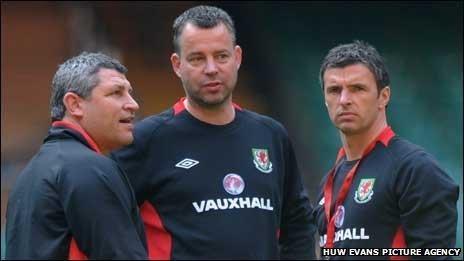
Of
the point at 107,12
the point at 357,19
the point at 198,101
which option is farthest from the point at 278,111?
the point at 198,101

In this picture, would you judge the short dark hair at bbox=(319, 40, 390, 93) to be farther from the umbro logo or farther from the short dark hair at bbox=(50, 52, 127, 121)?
the short dark hair at bbox=(50, 52, 127, 121)

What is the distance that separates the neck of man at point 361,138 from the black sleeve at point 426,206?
0.35 meters

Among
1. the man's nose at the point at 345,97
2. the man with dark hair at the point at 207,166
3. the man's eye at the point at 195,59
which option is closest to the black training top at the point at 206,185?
the man with dark hair at the point at 207,166

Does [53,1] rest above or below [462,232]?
above

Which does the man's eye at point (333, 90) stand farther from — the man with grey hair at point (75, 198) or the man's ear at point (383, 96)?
the man with grey hair at point (75, 198)

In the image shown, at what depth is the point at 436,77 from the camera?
22.2 ft

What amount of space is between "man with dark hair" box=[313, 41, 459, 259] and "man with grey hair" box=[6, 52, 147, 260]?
85 cm

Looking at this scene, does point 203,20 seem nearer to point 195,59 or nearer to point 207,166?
point 195,59

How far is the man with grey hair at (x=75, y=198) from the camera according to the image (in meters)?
3.33

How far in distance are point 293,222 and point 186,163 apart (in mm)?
585

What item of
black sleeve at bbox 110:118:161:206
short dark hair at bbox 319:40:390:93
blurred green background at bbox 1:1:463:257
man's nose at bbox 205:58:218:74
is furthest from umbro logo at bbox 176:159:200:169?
blurred green background at bbox 1:1:463:257

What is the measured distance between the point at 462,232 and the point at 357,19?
159 cm

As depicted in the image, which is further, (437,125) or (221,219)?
(437,125)

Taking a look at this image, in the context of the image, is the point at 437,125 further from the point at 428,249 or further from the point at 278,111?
the point at 428,249
